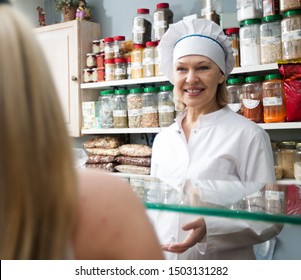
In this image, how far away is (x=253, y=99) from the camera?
1.90 metres

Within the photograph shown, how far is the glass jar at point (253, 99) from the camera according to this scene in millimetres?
1887

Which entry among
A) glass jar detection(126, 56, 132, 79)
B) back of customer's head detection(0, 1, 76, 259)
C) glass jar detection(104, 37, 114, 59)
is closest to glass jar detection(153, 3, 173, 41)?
glass jar detection(126, 56, 132, 79)

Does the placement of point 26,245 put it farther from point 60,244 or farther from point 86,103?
point 86,103

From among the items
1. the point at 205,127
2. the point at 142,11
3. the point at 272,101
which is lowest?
the point at 205,127

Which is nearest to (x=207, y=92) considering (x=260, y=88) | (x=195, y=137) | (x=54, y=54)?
Result: (x=195, y=137)

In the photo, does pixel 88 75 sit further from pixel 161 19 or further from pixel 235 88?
pixel 235 88

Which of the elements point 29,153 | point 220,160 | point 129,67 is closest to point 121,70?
point 129,67

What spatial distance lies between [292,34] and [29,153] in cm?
161

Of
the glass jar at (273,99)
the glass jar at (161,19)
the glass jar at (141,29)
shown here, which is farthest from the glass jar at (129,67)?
the glass jar at (273,99)

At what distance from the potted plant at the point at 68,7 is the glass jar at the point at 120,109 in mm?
691

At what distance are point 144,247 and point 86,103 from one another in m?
2.24

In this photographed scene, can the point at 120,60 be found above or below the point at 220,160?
above

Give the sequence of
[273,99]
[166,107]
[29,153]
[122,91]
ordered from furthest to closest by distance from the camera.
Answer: [122,91], [166,107], [273,99], [29,153]
